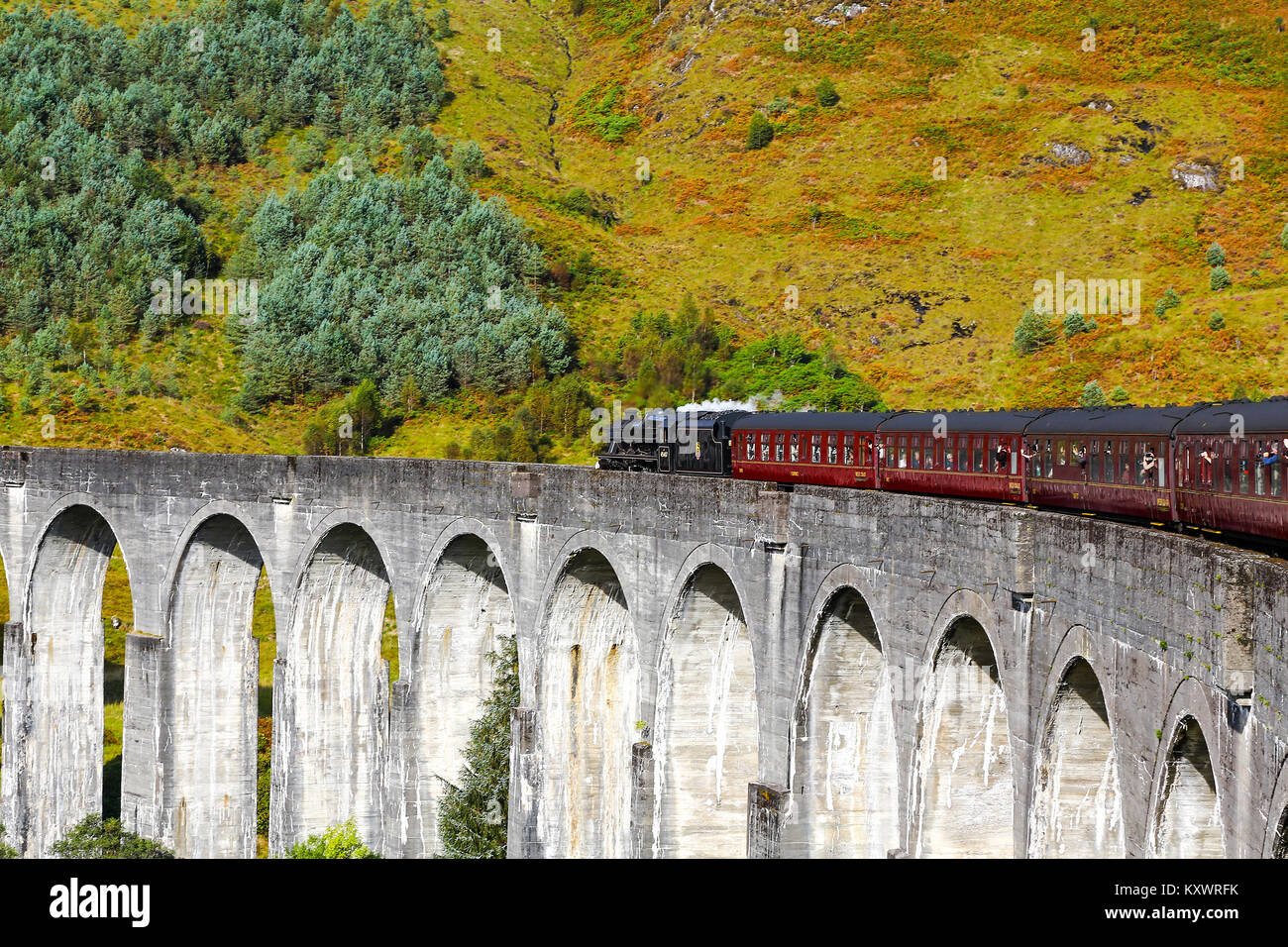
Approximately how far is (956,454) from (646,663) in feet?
25.5

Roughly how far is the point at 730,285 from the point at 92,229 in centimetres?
4315

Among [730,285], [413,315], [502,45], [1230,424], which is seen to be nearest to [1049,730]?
[1230,424]

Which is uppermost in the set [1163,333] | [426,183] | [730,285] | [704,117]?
[704,117]

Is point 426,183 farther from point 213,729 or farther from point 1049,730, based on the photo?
point 1049,730

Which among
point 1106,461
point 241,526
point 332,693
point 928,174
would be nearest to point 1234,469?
point 1106,461

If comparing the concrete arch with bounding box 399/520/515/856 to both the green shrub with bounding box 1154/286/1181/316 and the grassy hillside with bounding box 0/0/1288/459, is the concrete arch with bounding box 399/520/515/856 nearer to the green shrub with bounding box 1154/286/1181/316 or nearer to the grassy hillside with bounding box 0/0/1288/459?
the grassy hillside with bounding box 0/0/1288/459

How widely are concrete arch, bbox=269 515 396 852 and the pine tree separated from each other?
3.20 m

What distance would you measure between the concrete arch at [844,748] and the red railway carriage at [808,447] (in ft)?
23.2

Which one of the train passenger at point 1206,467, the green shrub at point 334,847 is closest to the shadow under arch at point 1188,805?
the train passenger at point 1206,467

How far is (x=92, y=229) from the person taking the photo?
96.8 meters

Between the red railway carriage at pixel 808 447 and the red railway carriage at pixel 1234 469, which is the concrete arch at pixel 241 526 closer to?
the red railway carriage at pixel 808 447

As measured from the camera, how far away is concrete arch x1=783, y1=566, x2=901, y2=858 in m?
26.4

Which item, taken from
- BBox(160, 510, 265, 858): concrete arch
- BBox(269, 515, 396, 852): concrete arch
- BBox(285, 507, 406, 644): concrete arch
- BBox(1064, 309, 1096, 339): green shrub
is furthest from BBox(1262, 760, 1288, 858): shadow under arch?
BBox(1064, 309, 1096, 339): green shrub
